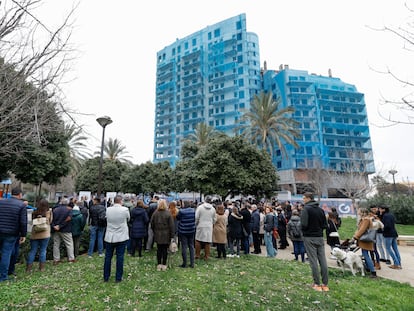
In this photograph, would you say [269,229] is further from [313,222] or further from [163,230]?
[163,230]

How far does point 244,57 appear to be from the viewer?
202ft

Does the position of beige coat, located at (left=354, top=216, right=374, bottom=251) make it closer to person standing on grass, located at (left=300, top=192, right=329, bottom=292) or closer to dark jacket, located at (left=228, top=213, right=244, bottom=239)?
person standing on grass, located at (left=300, top=192, right=329, bottom=292)

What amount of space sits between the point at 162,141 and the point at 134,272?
6522 cm

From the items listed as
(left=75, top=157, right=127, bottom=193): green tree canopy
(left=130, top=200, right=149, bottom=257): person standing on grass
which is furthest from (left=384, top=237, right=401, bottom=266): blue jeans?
(left=75, top=157, right=127, bottom=193): green tree canopy

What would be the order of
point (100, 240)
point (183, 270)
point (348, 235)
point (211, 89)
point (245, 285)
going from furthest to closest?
point (211, 89) → point (348, 235) → point (100, 240) → point (183, 270) → point (245, 285)

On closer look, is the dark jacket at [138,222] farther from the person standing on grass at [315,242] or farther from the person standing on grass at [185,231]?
the person standing on grass at [315,242]

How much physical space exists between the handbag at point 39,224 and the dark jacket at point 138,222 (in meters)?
2.39

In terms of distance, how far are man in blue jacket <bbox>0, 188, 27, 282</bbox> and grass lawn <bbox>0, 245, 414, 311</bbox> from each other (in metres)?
0.51

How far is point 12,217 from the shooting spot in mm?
5367

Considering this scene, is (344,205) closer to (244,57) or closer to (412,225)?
(412,225)

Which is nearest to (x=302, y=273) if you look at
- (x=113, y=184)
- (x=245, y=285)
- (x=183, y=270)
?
(x=245, y=285)

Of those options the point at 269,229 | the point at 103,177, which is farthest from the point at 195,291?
the point at 103,177

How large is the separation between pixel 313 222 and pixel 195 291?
297 cm

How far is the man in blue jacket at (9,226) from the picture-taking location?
5.32 metres
